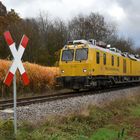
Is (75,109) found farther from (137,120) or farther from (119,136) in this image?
(119,136)

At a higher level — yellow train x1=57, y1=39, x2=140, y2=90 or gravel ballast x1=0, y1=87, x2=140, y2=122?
yellow train x1=57, y1=39, x2=140, y2=90

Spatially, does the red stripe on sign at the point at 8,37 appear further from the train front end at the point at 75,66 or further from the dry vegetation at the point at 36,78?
the train front end at the point at 75,66

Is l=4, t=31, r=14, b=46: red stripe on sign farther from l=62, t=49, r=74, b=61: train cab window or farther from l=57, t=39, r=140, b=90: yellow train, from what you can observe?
l=62, t=49, r=74, b=61: train cab window

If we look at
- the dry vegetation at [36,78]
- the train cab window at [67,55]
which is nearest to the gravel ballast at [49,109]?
the dry vegetation at [36,78]

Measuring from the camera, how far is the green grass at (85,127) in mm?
9995

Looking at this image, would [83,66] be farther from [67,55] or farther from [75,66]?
[67,55]

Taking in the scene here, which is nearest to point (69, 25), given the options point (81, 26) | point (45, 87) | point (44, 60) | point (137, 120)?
point (81, 26)

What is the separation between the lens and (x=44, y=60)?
5172cm

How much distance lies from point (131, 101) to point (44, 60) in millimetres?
31468

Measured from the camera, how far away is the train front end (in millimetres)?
25094

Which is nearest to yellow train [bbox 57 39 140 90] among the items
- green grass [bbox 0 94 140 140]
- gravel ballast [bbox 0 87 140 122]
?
gravel ballast [bbox 0 87 140 122]

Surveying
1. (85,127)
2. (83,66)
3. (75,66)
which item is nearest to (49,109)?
(85,127)

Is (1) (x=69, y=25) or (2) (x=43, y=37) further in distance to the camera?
(1) (x=69, y=25)

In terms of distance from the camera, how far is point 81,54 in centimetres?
2578
